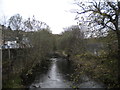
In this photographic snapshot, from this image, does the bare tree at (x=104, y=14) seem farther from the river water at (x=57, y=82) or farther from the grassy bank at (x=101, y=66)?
the river water at (x=57, y=82)

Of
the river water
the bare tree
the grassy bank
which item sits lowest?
the river water

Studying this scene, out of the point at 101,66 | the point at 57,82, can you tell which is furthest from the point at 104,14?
the point at 57,82

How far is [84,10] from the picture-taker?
455cm

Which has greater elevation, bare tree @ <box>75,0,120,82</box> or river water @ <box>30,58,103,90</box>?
bare tree @ <box>75,0,120,82</box>

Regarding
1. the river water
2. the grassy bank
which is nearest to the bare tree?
the grassy bank

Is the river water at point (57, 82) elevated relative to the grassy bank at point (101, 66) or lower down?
lower down

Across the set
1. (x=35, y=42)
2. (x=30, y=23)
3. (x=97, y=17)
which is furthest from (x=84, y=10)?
(x=35, y=42)

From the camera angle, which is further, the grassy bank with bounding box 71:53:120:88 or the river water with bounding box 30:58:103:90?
the river water with bounding box 30:58:103:90

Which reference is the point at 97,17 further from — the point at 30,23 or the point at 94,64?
the point at 30,23

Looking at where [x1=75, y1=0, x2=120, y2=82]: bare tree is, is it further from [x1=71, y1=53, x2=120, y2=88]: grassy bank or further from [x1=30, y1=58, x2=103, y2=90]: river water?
[x1=30, y1=58, x2=103, y2=90]: river water

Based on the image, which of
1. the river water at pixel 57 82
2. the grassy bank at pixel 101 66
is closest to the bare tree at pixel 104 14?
the grassy bank at pixel 101 66

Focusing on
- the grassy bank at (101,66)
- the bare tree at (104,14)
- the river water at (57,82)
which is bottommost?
the river water at (57,82)

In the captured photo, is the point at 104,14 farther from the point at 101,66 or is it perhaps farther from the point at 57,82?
the point at 57,82

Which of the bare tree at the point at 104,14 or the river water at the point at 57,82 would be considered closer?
the bare tree at the point at 104,14
